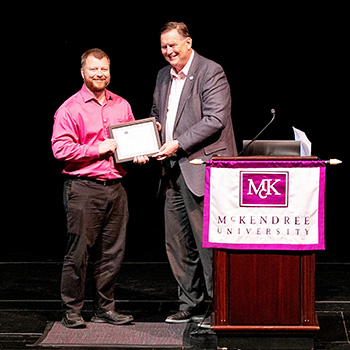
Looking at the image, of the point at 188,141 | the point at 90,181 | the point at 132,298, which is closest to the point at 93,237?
the point at 90,181

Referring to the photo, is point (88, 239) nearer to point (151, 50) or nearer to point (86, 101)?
point (86, 101)

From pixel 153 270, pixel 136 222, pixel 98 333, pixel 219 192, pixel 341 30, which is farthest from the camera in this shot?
pixel 136 222

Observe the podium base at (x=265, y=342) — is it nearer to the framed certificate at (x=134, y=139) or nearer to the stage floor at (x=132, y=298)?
the stage floor at (x=132, y=298)

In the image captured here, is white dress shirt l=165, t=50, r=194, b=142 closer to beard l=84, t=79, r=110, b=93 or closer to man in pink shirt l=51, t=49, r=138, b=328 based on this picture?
man in pink shirt l=51, t=49, r=138, b=328

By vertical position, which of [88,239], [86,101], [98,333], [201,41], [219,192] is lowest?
[98,333]

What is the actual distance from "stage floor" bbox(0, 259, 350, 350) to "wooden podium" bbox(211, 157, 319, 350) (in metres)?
0.19

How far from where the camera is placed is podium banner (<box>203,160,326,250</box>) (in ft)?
13.2

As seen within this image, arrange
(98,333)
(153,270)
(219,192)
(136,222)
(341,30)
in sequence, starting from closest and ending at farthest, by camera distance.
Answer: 1. (219,192)
2. (98,333)
3. (153,270)
4. (341,30)
5. (136,222)

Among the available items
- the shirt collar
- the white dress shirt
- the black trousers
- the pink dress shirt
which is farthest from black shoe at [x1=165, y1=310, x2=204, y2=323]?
the shirt collar

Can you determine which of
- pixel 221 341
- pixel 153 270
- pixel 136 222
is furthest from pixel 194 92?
pixel 136 222

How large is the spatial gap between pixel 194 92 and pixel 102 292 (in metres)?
1.13

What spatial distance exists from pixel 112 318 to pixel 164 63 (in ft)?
8.59

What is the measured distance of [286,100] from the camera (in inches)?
262

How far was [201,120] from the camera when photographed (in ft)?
14.8
